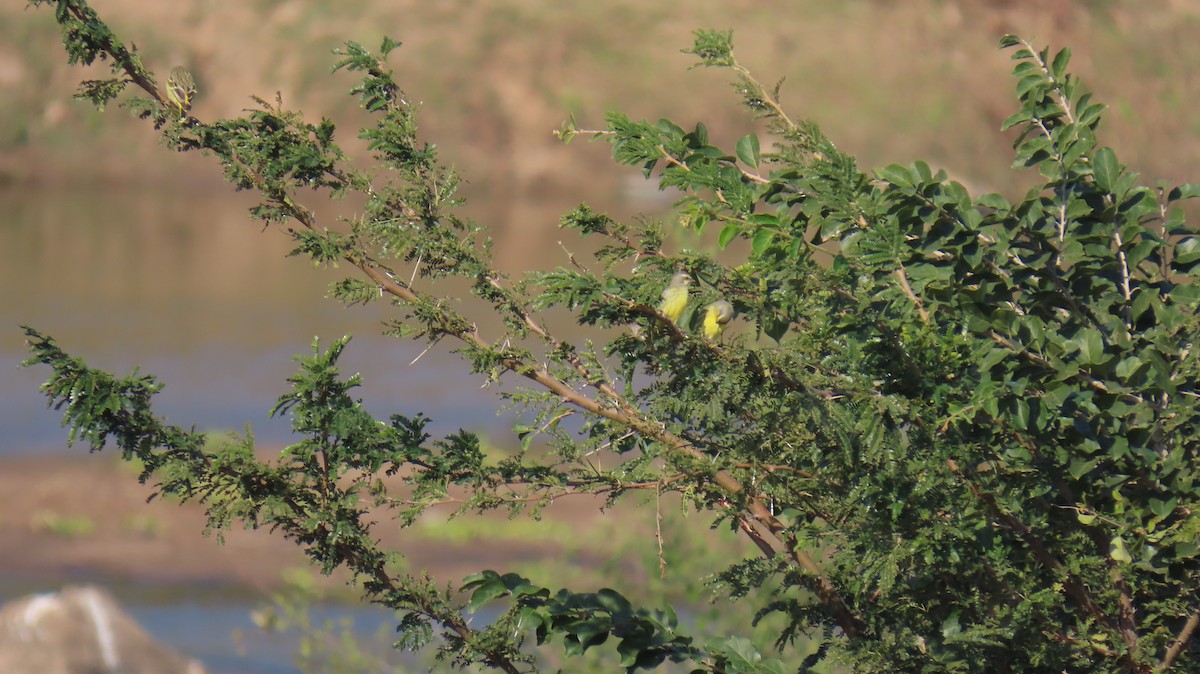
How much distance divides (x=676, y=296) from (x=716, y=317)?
14 centimetres

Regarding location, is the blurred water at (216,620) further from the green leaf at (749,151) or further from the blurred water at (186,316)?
the green leaf at (749,151)

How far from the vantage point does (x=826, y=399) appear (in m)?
1.46

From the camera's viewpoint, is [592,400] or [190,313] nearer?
[592,400]

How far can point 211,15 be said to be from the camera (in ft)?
62.8

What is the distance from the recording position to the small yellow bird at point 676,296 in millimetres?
1662

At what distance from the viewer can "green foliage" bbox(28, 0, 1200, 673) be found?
147cm

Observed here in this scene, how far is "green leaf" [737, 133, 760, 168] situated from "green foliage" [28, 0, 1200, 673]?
2 cm

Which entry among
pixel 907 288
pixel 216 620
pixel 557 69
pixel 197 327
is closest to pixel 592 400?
pixel 907 288

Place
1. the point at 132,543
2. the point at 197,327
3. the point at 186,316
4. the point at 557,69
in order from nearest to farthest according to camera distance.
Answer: the point at 132,543 → the point at 197,327 → the point at 186,316 → the point at 557,69

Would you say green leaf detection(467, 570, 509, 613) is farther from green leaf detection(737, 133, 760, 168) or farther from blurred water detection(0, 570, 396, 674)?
blurred water detection(0, 570, 396, 674)

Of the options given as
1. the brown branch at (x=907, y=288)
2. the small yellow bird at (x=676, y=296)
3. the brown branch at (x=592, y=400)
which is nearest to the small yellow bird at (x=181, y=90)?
the brown branch at (x=592, y=400)

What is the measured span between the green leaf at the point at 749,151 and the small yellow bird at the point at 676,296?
0.21 m

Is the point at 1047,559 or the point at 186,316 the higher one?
the point at 186,316

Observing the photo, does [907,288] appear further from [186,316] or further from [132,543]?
[186,316]
